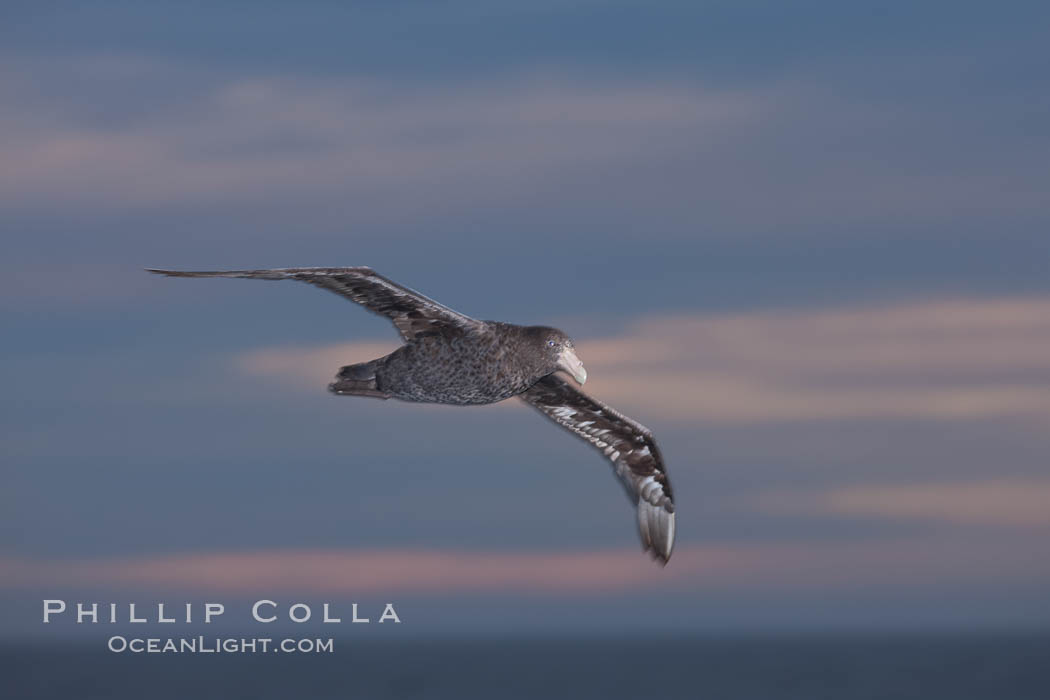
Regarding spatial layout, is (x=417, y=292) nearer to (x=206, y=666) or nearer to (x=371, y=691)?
(x=371, y=691)

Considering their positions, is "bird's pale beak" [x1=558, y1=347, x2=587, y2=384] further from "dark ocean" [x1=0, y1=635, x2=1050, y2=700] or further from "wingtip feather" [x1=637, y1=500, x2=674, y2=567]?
"dark ocean" [x1=0, y1=635, x2=1050, y2=700]

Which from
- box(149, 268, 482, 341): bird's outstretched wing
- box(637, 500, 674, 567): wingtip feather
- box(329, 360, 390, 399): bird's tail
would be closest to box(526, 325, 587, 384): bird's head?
box(149, 268, 482, 341): bird's outstretched wing

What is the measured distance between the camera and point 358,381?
21.0m

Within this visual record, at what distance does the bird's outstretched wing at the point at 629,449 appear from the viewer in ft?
77.8

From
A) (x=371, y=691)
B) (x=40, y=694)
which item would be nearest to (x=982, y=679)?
(x=371, y=691)

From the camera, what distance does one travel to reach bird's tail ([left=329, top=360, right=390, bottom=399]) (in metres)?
21.0

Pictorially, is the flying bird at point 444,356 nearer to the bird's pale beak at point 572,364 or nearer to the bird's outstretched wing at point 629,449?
the bird's pale beak at point 572,364

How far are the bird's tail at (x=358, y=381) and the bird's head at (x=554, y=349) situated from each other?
2.19 meters

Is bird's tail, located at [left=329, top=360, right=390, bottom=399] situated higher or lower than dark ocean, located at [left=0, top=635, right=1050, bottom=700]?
higher

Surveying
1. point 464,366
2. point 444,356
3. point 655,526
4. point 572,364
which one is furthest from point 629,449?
point 444,356

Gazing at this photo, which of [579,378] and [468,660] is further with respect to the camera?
[468,660]

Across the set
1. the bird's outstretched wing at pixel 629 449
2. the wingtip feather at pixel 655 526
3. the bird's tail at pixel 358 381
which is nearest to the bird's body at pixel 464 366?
the bird's tail at pixel 358 381

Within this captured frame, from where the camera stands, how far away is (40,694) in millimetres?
130125

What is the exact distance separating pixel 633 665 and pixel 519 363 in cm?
15555
